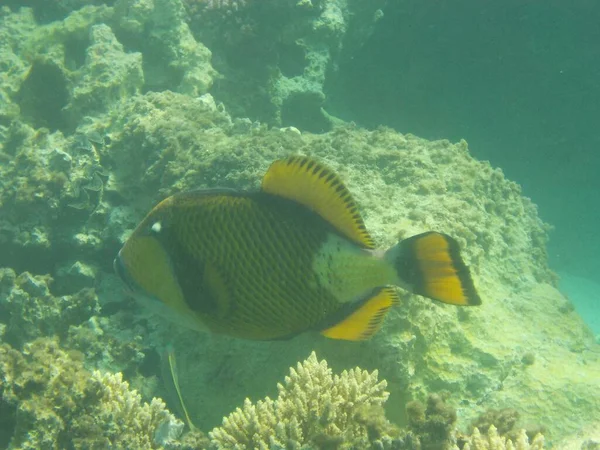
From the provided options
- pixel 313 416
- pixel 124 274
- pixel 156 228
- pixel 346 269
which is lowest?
pixel 313 416

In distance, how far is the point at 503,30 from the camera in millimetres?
11016

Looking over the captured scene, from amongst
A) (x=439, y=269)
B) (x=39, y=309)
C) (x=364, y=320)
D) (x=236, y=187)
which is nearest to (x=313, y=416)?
(x=364, y=320)

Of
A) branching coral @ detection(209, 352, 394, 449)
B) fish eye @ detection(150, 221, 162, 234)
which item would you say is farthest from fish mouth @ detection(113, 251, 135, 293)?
branching coral @ detection(209, 352, 394, 449)

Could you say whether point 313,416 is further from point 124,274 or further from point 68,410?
point 124,274

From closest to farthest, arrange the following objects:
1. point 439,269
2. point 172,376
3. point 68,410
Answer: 1. point 439,269
2. point 68,410
3. point 172,376

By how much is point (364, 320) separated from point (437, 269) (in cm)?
29

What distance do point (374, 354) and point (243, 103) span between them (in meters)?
6.26

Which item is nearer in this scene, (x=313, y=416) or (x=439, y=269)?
(x=439, y=269)

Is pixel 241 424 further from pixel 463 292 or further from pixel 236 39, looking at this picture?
pixel 236 39

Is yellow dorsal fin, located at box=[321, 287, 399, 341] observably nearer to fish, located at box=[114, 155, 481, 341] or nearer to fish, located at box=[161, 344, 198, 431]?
fish, located at box=[114, 155, 481, 341]

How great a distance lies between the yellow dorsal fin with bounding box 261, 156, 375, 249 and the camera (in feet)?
4.46

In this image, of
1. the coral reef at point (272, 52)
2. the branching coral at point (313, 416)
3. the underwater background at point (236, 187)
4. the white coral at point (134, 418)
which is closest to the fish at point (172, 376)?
the underwater background at point (236, 187)

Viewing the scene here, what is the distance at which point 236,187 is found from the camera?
176 inches

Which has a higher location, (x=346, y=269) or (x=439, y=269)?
(x=439, y=269)
